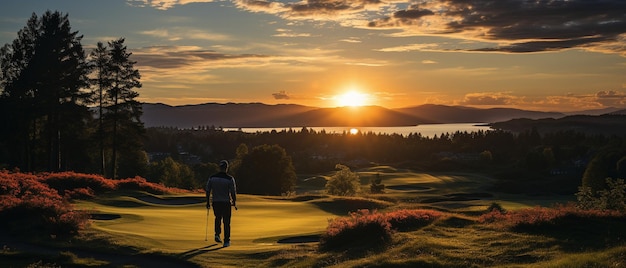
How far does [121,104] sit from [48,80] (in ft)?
27.3

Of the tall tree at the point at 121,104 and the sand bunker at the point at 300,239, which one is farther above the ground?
the tall tree at the point at 121,104

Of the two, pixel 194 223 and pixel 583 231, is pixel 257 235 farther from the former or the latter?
pixel 583 231

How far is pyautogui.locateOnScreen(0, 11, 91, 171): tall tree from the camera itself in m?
63.6

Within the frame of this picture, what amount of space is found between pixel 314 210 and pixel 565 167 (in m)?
153

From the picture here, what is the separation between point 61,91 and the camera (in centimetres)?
6462

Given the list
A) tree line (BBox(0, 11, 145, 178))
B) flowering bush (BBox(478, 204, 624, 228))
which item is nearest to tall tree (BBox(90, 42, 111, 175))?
→ tree line (BBox(0, 11, 145, 178))

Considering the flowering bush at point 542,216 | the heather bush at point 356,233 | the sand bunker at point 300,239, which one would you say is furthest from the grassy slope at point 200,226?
the flowering bush at point 542,216

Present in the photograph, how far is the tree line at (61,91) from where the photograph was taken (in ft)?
210

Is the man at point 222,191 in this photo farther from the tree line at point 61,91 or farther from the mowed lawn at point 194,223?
the tree line at point 61,91

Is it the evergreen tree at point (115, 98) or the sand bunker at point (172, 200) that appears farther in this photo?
the evergreen tree at point (115, 98)

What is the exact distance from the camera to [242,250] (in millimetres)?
21391

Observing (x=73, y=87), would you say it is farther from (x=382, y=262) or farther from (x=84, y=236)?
(x=382, y=262)

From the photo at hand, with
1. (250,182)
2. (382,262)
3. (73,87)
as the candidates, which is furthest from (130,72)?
(382,262)

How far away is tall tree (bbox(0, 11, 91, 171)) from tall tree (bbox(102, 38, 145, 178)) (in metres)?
2.63
